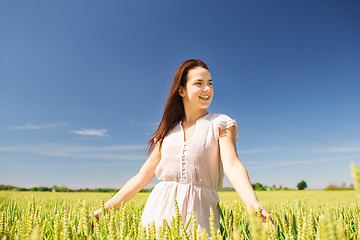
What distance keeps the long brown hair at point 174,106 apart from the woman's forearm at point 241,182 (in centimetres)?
114

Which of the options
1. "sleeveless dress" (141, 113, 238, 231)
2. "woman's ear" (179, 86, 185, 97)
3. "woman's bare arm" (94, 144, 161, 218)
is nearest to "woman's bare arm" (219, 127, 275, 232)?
"sleeveless dress" (141, 113, 238, 231)

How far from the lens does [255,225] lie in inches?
21.1

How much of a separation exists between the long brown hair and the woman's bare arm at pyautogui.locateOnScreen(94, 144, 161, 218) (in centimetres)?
18

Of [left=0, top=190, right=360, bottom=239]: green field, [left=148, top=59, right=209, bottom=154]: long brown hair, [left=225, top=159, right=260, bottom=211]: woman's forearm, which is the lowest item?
[left=0, top=190, right=360, bottom=239]: green field

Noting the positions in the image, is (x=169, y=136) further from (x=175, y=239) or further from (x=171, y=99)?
(x=175, y=239)

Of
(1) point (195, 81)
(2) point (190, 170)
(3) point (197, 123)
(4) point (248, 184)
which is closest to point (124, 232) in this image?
(4) point (248, 184)

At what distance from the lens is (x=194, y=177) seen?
2668 millimetres

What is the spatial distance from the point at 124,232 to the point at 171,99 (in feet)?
8.20

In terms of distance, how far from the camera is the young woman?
2518 mm

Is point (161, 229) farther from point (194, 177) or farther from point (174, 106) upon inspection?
point (174, 106)

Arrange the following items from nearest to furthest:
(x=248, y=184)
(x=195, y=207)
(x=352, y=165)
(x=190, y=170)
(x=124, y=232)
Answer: (x=352, y=165) → (x=124, y=232) → (x=248, y=184) → (x=195, y=207) → (x=190, y=170)

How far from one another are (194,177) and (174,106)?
1131mm

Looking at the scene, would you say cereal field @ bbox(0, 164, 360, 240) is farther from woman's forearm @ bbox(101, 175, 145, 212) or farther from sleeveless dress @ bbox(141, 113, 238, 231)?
woman's forearm @ bbox(101, 175, 145, 212)

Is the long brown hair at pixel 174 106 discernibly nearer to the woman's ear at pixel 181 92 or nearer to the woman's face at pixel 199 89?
the woman's ear at pixel 181 92
